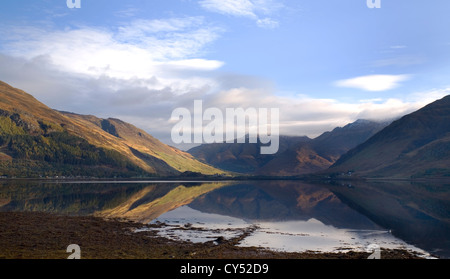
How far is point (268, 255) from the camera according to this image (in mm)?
36406

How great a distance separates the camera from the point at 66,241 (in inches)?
1598

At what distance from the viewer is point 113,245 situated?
131 ft

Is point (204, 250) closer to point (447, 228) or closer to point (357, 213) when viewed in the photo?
point (447, 228)

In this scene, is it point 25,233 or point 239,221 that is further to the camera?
point 239,221

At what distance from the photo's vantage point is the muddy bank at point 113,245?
34.3m

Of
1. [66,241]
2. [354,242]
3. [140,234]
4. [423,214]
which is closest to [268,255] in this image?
[354,242]

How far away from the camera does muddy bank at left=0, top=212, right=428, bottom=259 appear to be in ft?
113

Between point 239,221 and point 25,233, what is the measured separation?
37.4 m

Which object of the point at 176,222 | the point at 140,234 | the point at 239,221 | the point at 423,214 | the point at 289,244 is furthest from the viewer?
the point at 423,214
